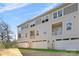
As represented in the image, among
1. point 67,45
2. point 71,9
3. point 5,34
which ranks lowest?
point 67,45

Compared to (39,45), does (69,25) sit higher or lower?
higher

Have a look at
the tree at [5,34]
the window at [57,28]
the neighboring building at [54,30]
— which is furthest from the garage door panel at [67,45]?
the tree at [5,34]

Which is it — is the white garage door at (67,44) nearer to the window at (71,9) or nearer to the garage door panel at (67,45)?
the garage door panel at (67,45)

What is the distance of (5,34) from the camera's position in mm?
2770

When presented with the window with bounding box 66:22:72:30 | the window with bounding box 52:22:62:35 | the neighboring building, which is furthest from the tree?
the window with bounding box 66:22:72:30

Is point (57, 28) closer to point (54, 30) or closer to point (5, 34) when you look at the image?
point (54, 30)

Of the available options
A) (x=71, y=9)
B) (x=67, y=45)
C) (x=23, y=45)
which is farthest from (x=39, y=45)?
(x=71, y=9)

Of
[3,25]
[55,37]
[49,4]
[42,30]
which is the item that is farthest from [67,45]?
[3,25]

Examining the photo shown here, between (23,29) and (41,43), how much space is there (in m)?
0.28

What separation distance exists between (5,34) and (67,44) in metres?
0.72

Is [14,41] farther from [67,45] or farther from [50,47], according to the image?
[67,45]

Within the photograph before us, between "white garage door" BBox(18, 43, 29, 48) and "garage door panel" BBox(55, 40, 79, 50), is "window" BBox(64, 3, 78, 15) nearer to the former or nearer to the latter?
"garage door panel" BBox(55, 40, 79, 50)

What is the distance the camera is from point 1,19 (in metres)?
2.70

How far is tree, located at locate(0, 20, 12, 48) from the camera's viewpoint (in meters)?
2.73
